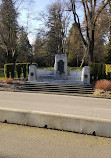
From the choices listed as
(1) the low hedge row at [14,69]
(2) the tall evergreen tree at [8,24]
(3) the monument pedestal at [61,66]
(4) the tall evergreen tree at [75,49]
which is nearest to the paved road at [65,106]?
(3) the monument pedestal at [61,66]

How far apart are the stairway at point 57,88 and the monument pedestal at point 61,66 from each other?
4.40 metres

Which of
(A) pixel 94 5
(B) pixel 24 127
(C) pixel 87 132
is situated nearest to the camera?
(C) pixel 87 132

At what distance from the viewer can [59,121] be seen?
488 cm

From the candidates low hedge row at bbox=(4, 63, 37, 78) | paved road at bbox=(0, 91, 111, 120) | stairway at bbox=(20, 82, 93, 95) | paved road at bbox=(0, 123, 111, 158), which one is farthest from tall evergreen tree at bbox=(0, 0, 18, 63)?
paved road at bbox=(0, 123, 111, 158)

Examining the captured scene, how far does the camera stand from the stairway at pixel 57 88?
43.1 feet

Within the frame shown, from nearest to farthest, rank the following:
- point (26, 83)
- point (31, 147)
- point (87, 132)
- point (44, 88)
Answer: point (31, 147) → point (87, 132) → point (44, 88) → point (26, 83)

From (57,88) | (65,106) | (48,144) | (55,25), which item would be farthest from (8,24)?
(48,144)

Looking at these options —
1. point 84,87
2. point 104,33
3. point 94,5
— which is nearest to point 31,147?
point 84,87

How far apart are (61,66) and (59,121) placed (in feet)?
45.8

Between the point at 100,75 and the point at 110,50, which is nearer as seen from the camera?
the point at 100,75

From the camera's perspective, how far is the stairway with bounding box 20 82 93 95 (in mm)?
13126

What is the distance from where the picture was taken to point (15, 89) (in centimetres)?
1374

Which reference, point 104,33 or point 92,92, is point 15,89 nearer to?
point 92,92

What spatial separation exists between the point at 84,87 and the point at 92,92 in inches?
49.7
